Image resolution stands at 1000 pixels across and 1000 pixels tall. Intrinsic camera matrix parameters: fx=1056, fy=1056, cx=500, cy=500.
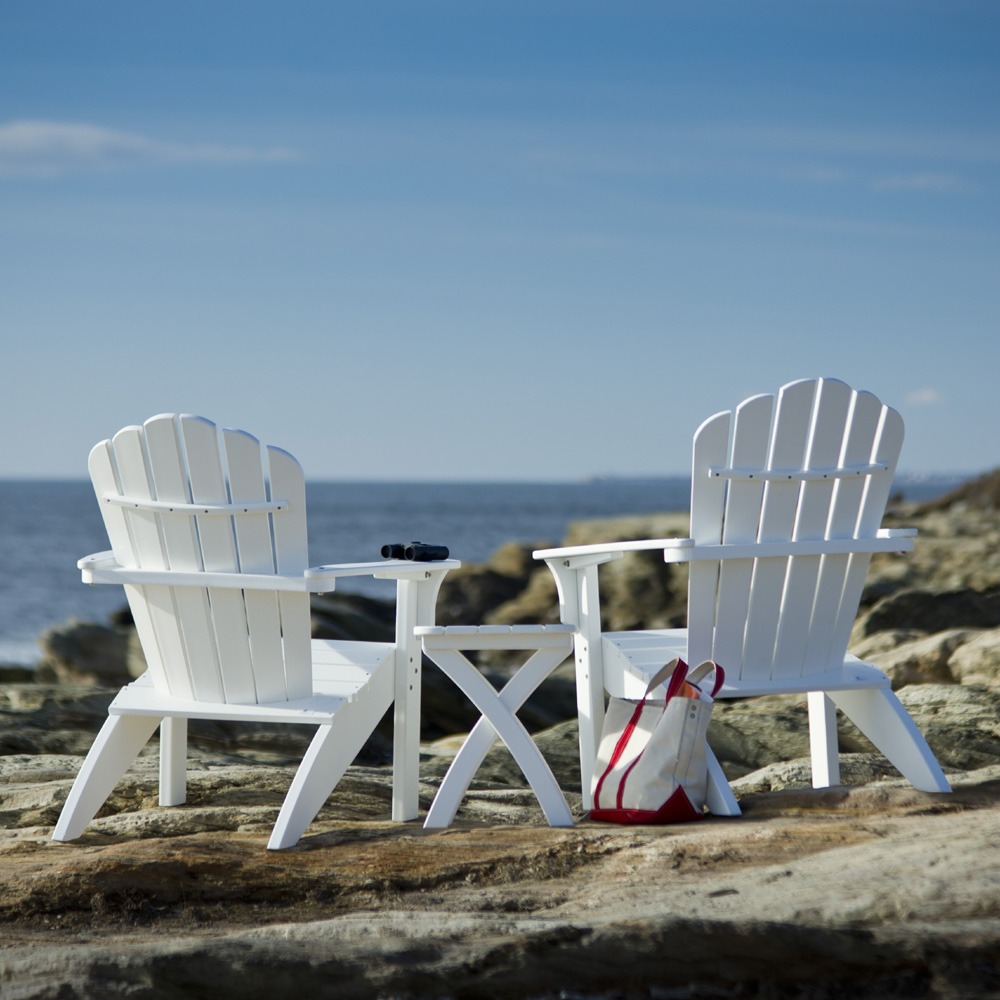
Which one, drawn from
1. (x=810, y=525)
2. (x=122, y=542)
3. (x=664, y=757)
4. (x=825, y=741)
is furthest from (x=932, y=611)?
(x=122, y=542)

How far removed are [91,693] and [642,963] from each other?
13.9ft

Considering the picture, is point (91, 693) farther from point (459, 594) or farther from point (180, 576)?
point (459, 594)

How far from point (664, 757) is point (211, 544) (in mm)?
1577

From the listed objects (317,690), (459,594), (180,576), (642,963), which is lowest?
(459,594)

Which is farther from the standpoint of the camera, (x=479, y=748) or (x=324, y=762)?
(x=479, y=748)

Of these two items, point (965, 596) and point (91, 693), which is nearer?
point (91, 693)

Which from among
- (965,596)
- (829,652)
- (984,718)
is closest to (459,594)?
(965,596)

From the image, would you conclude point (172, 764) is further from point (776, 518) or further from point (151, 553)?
point (776, 518)

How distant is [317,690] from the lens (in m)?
3.49

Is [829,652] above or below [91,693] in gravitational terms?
above

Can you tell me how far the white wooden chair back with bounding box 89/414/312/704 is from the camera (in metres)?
3.25

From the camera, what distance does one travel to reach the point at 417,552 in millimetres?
3568

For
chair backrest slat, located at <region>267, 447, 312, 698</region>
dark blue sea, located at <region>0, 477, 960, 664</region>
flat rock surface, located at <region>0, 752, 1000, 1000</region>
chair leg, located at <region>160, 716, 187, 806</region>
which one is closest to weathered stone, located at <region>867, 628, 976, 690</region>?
flat rock surface, located at <region>0, 752, 1000, 1000</region>

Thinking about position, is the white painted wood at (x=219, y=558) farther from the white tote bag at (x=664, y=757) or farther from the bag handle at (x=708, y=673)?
the bag handle at (x=708, y=673)
